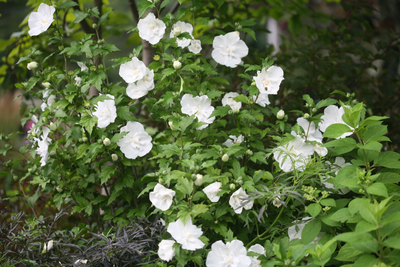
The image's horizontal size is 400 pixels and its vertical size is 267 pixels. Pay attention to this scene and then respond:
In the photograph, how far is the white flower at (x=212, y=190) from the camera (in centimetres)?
117

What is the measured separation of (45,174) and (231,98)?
1.03 metres

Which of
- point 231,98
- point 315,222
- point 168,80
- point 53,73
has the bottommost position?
point 315,222

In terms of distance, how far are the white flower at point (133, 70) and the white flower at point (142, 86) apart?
1.0 inches

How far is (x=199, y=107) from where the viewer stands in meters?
1.43

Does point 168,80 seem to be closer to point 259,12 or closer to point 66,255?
point 66,255

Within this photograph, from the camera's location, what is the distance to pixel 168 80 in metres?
1.52

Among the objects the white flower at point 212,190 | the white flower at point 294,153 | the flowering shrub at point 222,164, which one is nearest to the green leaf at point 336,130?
the flowering shrub at point 222,164

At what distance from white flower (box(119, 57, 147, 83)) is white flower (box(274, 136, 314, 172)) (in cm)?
69

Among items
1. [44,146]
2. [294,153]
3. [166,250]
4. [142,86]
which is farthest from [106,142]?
[294,153]

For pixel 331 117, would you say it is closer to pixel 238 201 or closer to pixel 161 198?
pixel 238 201

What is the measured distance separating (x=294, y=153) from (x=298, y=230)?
319mm

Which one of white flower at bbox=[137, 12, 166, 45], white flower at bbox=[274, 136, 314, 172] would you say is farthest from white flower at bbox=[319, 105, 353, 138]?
white flower at bbox=[137, 12, 166, 45]

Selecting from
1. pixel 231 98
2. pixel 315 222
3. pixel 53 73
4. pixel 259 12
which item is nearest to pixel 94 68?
pixel 53 73

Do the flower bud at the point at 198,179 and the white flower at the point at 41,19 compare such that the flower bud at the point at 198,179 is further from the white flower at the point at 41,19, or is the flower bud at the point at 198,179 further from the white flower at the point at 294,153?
the white flower at the point at 41,19
